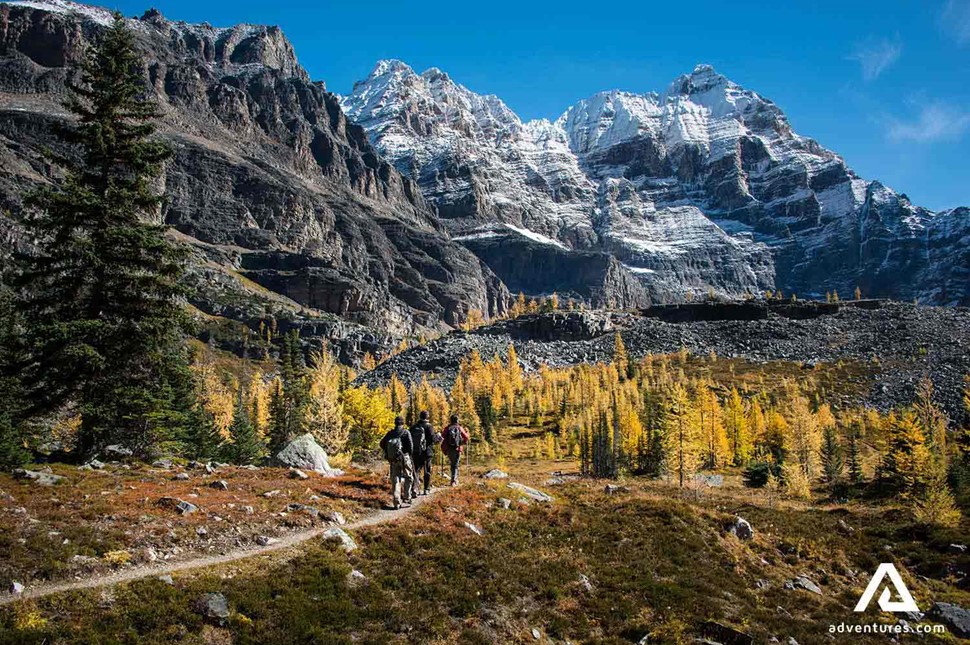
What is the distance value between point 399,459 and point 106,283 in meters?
16.3

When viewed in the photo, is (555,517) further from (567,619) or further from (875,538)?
(875,538)

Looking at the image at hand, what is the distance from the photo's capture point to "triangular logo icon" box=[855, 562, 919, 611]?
64.7ft

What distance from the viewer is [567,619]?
15.0m

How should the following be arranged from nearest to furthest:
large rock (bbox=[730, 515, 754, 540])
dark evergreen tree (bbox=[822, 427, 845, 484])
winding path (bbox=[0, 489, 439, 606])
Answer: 1. winding path (bbox=[0, 489, 439, 606])
2. large rock (bbox=[730, 515, 754, 540])
3. dark evergreen tree (bbox=[822, 427, 845, 484])

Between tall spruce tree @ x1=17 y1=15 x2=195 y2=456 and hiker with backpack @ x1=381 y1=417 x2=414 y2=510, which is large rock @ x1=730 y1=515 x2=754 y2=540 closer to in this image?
hiker with backpack @ x1=381 y1=417 x2=414 y2=510

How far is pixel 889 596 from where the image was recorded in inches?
814

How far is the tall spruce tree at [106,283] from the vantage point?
78.1 ft

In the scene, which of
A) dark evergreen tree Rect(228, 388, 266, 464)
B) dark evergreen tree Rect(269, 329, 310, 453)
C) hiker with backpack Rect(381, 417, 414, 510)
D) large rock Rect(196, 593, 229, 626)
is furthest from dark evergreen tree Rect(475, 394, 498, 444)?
large rock Rect(196, 593, 229, 626)

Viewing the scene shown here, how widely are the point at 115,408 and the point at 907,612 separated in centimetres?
3254

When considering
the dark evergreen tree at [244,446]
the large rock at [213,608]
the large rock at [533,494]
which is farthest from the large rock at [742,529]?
the dark evergreen tree at [244,446]

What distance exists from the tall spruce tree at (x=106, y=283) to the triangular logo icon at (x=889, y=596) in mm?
29067

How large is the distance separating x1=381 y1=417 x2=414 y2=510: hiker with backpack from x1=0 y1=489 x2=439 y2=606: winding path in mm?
1763

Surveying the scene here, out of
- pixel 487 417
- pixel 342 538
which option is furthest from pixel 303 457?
pixel 487 417

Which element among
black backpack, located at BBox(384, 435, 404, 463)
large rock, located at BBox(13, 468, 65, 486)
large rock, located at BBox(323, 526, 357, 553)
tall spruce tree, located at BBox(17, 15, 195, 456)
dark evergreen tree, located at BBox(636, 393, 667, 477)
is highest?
tall spruce tree, located at BBox(17, 15, 195, 456)
